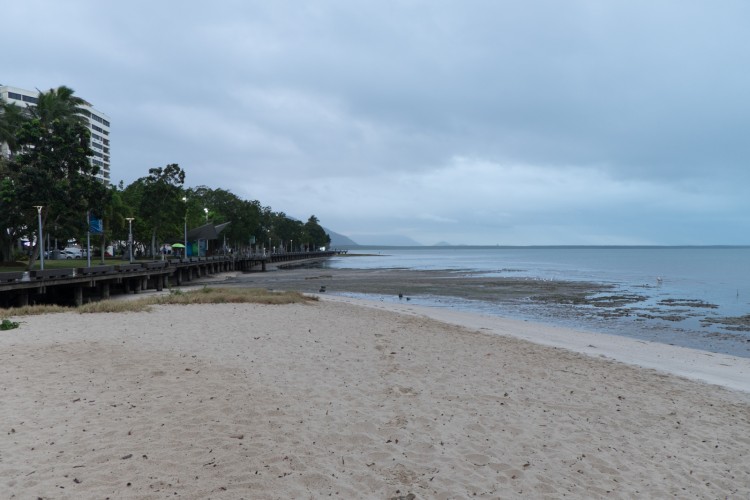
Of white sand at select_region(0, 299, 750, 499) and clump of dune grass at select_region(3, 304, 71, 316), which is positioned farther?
clump of dune grass at select_region(3, 304, 71, 316)

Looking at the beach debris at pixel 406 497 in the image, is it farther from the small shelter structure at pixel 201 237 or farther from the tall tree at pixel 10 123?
the small shelter structure at pixel 201 237

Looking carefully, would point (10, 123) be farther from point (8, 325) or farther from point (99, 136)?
point (99, 136)

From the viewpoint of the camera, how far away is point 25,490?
485cm

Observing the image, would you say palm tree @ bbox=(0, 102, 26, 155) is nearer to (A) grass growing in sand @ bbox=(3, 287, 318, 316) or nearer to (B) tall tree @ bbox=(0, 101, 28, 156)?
(B) tall tree @ bbox=(0, 101, 28, 156)

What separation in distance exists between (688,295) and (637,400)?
38233mm

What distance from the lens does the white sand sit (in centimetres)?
536

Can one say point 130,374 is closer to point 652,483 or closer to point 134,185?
point 652,483

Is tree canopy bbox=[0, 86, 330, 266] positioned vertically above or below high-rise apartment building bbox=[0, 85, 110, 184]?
below

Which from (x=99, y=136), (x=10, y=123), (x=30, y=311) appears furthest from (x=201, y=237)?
(x=99, y=136)

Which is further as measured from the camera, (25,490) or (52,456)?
(52,456)

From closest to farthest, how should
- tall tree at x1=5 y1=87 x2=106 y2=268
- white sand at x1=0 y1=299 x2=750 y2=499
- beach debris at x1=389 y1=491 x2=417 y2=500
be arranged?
beach debris at x1=389 y1=491 x2=417 y2=500 → white sand at x1=0 y1=299 x2=750 y2=499 → tall tree at x1=5 y1=87 x2=106 y2=268

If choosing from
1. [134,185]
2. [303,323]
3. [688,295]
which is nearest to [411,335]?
[303,323]

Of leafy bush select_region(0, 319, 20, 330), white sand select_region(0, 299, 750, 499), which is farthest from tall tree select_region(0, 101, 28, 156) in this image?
white sand select_region(0, 299, 750, 499)

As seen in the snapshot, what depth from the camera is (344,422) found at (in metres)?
7.06
